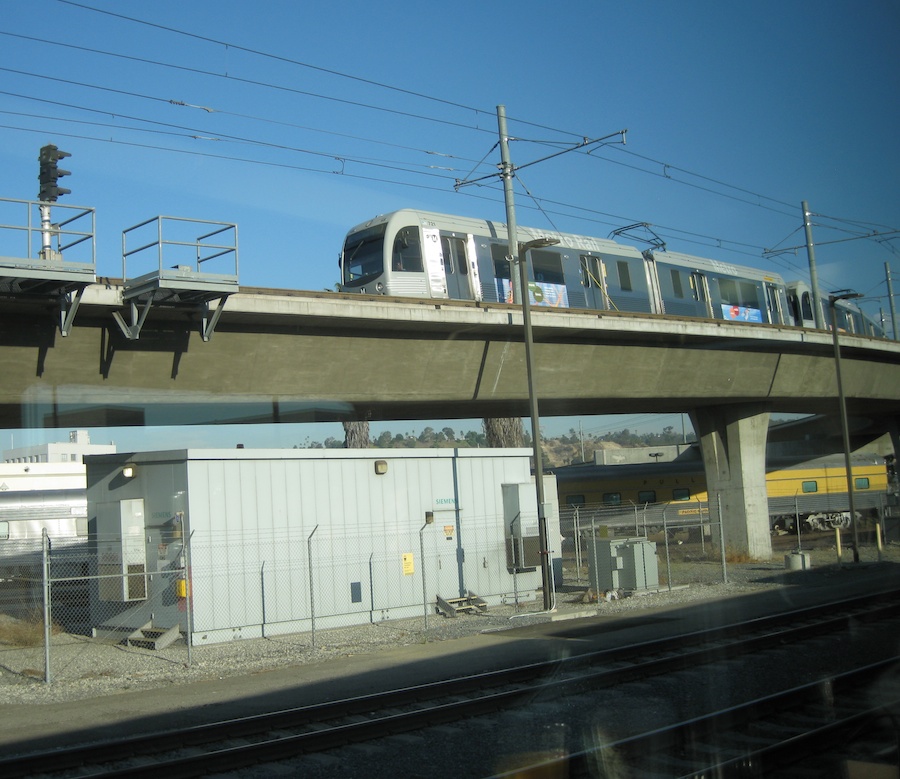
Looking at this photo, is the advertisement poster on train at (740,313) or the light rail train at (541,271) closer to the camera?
the light rail train at (541,271)

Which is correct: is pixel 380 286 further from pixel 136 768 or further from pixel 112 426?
pixel 136 768

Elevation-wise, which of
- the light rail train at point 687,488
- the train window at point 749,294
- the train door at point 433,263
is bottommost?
the light rail train at point 687,488

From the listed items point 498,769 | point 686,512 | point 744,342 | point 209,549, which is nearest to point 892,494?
point 686,512

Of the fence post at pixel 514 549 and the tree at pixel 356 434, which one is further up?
the tree at pixel 356 434

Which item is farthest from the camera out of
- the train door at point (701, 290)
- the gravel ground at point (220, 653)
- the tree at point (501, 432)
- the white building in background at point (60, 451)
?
the white building in background at point (60, 451)

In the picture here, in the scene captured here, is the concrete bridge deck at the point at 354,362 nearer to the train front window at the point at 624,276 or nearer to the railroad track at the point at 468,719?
the train front window at the point at 624,276

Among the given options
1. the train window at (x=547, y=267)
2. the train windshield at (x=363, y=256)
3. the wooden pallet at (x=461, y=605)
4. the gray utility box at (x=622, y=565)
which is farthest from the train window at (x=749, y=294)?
the wooden pallet at (x=461, y=605)

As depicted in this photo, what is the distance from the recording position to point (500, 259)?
25.9 metres

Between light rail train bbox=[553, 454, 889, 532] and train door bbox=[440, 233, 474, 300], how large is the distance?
856 inches

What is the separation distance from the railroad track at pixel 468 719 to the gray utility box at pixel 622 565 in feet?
26.3

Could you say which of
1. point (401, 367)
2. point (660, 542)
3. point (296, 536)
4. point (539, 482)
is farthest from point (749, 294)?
point (296, 536)

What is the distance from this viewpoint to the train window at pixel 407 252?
78.5 ft

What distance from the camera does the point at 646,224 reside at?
32.2 metres

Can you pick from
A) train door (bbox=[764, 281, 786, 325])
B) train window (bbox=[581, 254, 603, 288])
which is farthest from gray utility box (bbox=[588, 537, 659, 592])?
train door (bbox=[764, 281, 786, 325])
